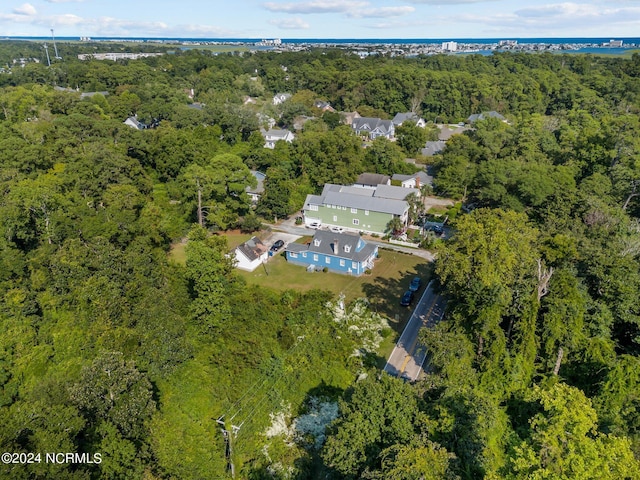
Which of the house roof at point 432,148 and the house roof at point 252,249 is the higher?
the house roof at point 432,148

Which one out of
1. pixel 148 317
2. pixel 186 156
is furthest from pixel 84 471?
pixel 186 156

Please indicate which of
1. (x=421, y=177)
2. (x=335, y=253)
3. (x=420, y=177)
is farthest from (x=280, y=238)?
(x=421, y=177)

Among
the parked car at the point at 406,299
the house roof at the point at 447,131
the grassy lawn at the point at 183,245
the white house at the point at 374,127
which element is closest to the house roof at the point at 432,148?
the house roof at the point at 447,131

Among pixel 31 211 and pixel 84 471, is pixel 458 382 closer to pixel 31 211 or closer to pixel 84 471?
pixel 84 471

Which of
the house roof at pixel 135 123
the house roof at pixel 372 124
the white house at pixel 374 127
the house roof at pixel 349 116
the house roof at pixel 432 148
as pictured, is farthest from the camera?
the house roof at pixel 349 116

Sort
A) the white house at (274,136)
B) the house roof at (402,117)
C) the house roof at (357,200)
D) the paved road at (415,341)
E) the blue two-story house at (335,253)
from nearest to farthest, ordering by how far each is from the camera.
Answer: the paved road at (415,341) → the blue two-story house at (335,253) → the house roof at (357,200) → the white house at (274,136) → the house roof at (402,117)

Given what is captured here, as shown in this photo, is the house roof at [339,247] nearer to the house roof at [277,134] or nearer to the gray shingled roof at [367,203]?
the gray shingled roof at [367,203]
